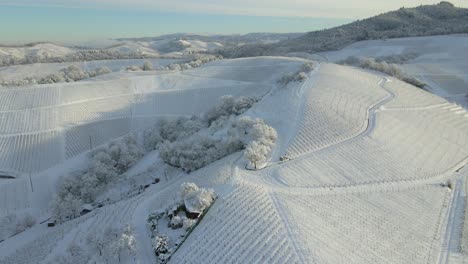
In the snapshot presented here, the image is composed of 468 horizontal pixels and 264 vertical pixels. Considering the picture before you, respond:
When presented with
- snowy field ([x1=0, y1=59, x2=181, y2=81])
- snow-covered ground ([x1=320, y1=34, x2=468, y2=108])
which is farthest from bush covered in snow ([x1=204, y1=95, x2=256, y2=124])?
snowy field ([x1=0, y1=59, x2=181, y2=81])

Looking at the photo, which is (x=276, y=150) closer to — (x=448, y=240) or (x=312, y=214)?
(x=312, y=214)

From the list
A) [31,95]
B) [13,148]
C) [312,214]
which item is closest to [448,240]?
[312,214]

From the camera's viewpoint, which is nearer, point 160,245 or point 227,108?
point 160,245

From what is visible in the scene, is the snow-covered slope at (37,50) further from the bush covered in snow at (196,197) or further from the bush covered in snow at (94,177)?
the bush covered in snow at (196,197)

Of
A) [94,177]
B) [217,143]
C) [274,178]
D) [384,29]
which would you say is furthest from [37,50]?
[274,178]

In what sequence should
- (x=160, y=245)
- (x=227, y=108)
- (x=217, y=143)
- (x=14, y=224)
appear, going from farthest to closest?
(x=227, y=108), (x=217, y=143), (x=14, y=224), (x=160, y=245)

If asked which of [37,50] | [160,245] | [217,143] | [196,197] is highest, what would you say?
[196,197]

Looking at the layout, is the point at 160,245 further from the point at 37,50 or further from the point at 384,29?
the point at 37,50
